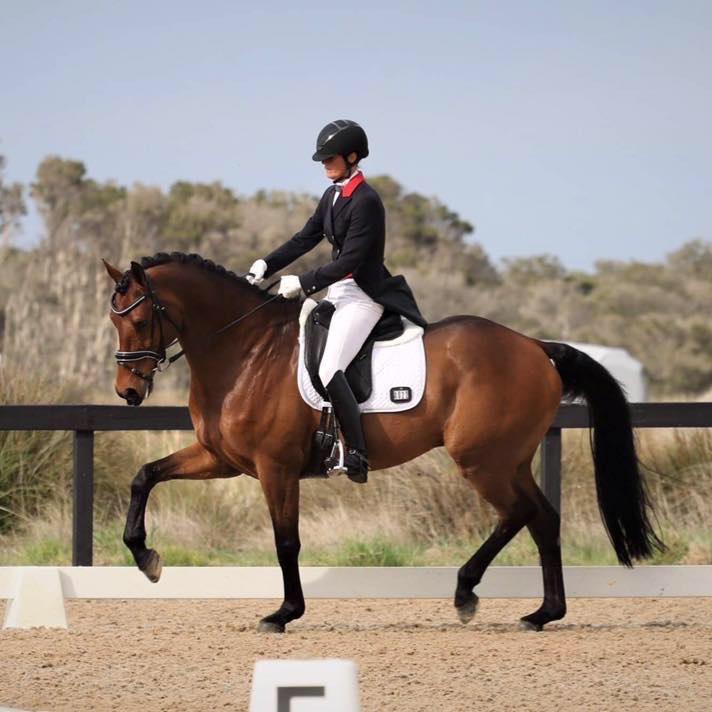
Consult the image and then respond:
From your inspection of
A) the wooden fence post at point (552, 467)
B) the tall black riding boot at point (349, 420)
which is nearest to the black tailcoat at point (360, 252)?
the tall black riding boot at point (349, 420)

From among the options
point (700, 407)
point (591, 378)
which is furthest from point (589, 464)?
point (591, 378)

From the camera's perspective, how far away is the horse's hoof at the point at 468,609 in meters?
7.45

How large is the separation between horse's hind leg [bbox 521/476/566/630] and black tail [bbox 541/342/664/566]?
0.33 m

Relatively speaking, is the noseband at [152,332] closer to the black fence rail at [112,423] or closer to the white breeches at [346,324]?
the white breeches at [346,324]

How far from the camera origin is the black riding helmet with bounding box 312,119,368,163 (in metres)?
7.46

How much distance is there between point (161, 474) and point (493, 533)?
5.88 feet

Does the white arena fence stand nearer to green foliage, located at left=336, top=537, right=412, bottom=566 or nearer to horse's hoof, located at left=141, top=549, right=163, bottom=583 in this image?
horse's hoof, located at left=141, top=549, right=163, bottom=583

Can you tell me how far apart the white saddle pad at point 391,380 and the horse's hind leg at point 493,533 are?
52 cm

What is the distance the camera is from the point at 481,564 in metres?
7.49

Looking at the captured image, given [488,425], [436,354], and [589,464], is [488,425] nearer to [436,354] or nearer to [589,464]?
[436,354]

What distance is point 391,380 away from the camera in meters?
7.44

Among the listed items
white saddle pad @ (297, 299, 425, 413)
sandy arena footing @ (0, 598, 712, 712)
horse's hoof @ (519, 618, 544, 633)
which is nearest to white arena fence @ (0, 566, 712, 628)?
sandy arena footing @ (0, 598, 712, 712)

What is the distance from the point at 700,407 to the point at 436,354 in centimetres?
226

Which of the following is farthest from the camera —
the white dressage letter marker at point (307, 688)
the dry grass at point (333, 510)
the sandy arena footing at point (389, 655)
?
the dry grass at point (333, 510)
